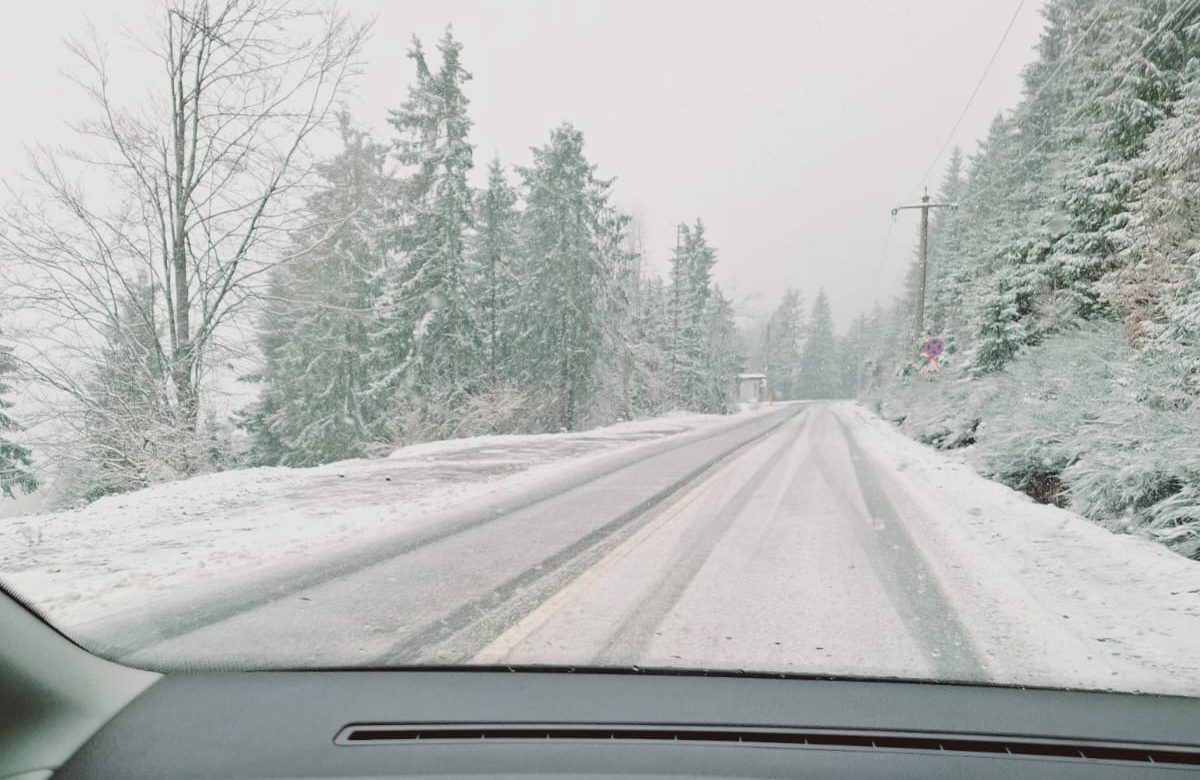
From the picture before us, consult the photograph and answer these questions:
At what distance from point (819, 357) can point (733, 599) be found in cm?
10253

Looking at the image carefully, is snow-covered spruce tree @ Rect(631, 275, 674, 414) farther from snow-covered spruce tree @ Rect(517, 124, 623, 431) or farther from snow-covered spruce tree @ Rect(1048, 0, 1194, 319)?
snow-covered spruce tree @ Rect(1048, 0, 1194, 319)

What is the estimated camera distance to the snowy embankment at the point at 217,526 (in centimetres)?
466

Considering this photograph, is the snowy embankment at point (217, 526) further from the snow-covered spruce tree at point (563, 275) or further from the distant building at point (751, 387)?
the distant building at point (751, 387)

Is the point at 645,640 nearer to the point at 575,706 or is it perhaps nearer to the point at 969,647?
the point at 575,706

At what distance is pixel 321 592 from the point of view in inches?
171

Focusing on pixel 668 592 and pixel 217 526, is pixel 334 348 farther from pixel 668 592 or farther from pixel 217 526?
pixel 668 592

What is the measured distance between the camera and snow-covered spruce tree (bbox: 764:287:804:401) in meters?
98.4

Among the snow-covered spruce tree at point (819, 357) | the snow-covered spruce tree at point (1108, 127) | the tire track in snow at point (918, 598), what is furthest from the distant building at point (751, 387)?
the tire track in snow at point (918, 598)

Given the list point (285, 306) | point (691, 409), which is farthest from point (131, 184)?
point (691, 409)

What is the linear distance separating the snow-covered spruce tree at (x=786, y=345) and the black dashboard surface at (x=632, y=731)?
323 ft

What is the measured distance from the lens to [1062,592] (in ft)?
14.6

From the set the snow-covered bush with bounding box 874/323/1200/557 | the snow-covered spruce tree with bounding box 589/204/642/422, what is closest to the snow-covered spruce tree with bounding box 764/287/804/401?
the snow-covered spruce tree with bounding box 589/204/642/422

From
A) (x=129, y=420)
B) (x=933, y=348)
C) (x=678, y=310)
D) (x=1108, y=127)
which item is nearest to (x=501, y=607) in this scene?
(x=129, y=420)

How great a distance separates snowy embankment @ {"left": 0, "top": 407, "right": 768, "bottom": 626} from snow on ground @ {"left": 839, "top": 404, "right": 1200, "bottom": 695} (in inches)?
182
